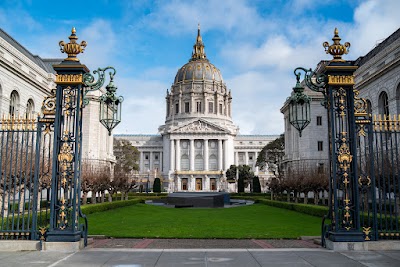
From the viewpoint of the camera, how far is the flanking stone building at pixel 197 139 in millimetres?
106938

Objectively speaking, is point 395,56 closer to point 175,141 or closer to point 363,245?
point 363,245

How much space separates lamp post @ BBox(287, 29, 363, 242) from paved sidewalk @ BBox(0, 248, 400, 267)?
0.94 metres

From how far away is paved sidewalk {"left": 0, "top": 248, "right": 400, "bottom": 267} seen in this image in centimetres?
970

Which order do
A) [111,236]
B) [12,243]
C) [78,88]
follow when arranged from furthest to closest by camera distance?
[111,236], [78,88], [12,243]

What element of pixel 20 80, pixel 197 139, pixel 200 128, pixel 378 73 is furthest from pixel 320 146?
pixel 197 139

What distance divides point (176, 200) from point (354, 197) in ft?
94.8

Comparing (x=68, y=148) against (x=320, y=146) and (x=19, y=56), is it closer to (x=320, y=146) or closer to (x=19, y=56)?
Answer: (x=19, y=56)

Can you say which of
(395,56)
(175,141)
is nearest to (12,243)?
(395,56)

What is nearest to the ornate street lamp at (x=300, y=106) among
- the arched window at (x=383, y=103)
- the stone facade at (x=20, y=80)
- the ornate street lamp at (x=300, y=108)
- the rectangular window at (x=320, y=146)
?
the ornate street lamp at (x=300, y=108)

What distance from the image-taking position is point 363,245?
11648 mm

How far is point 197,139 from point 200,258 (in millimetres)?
99093

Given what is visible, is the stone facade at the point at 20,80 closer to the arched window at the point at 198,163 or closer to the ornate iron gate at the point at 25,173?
the ornate iron gate at the point at 25,173

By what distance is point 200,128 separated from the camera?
109062 millimetres

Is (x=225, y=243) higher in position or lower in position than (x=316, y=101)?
lower
